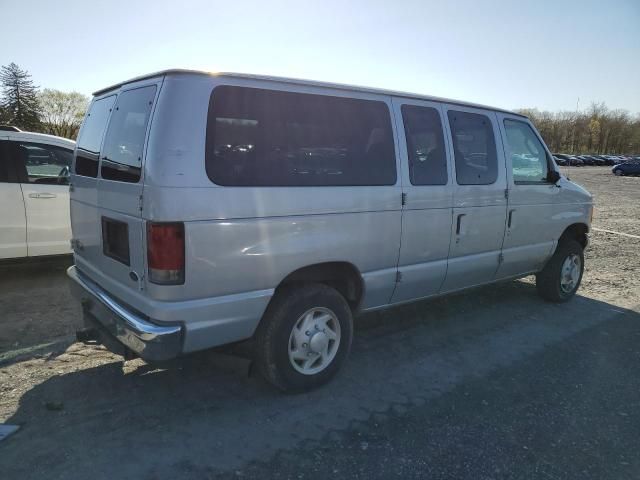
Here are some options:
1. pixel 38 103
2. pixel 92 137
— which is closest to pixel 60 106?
pixel 38 103

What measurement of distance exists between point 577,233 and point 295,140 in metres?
4.45

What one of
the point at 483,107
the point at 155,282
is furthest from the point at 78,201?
→ the point at 483,107

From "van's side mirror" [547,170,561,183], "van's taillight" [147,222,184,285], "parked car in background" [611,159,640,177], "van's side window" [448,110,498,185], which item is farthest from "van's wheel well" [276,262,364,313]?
"parked car in background" [611,159,640,177]

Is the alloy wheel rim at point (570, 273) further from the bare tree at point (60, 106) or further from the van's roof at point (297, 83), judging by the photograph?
the bare tree at point (60, 106)

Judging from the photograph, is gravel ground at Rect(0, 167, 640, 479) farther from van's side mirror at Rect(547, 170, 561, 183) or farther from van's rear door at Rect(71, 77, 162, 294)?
van's side mirror at Rect(547, 170, 561, 183)

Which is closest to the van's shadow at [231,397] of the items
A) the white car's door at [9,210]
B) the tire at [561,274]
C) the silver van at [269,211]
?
the silver van at [269,211]

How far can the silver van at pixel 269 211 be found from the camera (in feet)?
9.07

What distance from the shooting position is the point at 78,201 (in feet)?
12.2

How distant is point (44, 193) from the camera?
5812mm

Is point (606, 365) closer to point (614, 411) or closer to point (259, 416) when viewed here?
point (614, 411)

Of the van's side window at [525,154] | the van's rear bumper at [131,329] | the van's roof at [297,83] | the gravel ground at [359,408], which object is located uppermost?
the van's roof at [297,83]

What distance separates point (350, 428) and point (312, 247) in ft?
3.96

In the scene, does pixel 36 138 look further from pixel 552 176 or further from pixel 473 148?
pixel 552 176

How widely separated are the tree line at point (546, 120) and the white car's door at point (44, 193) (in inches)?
2330
